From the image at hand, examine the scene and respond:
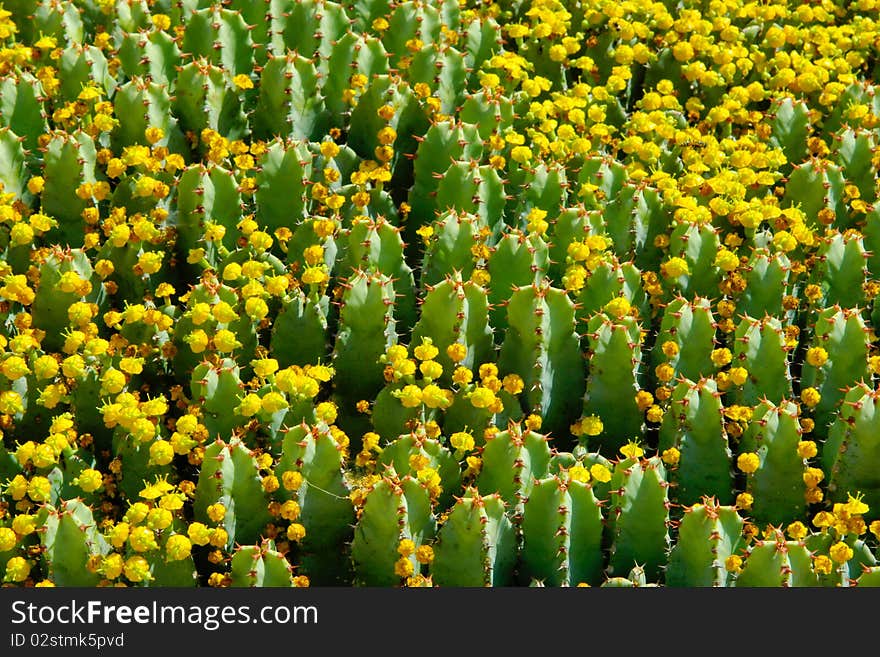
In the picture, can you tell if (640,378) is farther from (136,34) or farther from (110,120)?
(136,34)

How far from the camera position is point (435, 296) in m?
5.34

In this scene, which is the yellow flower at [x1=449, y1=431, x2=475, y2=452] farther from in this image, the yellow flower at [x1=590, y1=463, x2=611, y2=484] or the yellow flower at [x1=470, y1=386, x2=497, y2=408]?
the yellow flower at [x1=590, y1=463, x2=611, y2=484]

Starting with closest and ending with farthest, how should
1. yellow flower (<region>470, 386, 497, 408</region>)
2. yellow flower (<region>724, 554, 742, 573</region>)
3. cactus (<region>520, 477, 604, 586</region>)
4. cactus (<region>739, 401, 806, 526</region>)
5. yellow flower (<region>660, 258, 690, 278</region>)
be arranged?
yellow flower (<region>724, 554, 742, 573</region>) < cactus (<region>520, 477, 604, 586</region>) < cactus (<region>739, 401, 806, 526</region>) < yellow flower (<region>470, 386, 497, 408</region>) < yellow flower (<region>660, 258, 690, 278</region>)

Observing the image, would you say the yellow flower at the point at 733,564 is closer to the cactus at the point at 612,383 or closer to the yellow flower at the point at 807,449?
the yellow flower at the point at 807,449

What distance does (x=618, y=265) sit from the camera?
18.6 feet

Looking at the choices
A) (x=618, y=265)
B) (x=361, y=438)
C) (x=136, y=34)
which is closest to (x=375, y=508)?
(x=361, y=438)

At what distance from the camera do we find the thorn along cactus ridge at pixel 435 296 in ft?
15.6

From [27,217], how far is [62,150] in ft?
1.25

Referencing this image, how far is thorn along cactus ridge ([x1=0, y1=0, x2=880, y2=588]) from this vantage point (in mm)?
4742

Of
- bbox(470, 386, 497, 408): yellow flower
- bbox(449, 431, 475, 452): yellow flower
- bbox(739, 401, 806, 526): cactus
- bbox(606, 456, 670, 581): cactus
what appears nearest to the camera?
bbox(606, 456, 670, 581): cactus

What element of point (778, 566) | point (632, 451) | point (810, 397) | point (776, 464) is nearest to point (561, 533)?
point (632, 451)

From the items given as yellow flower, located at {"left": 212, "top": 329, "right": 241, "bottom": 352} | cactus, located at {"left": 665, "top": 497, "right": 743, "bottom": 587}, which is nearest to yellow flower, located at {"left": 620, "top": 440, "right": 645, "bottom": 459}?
cactus, located at {"left": 665, "top": 497, "right": 743, "bottom": 587}

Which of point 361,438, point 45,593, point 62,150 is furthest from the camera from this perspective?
point 62,150

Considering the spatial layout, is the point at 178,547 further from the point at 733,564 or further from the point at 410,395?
the point at 733,564
